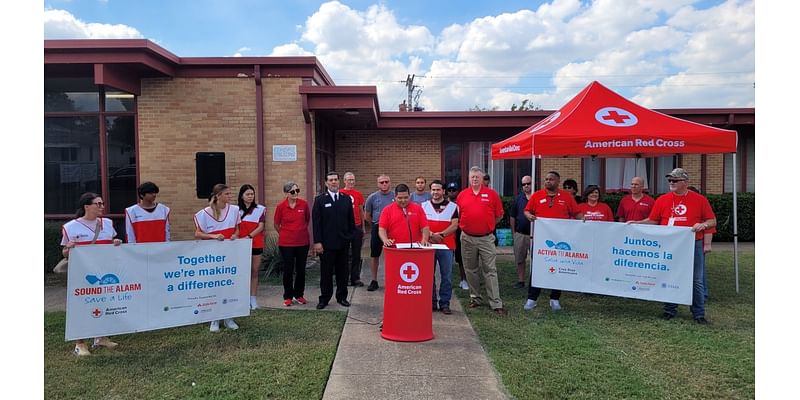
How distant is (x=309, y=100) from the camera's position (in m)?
10.1

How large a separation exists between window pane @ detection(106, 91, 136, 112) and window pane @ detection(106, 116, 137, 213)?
204mm

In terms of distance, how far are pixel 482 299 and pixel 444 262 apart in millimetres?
1087

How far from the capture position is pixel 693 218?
258 inches

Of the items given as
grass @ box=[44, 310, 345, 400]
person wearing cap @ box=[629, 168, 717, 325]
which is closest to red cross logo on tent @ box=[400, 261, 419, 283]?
grass @ box=[44, 310, 345, 400]

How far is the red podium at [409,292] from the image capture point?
557 cm

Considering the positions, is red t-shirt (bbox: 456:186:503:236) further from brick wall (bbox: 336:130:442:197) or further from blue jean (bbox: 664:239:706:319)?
brick wall (bbox: 336:130:442:197)

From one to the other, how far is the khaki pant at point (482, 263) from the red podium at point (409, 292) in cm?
138

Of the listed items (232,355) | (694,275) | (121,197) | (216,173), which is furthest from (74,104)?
(694,275)

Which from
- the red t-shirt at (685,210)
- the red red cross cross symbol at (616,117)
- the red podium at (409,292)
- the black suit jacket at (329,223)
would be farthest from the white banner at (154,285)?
the red red cross cross symbol at (616,117)

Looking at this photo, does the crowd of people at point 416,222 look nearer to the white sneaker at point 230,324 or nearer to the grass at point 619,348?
the white sneaker at point 230,324

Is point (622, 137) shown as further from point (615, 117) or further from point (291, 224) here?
point (291, 224)

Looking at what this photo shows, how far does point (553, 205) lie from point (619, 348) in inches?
90.4

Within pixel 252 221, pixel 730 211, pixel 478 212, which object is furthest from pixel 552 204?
pixel 730 211

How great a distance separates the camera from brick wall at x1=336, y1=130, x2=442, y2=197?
15031mm
